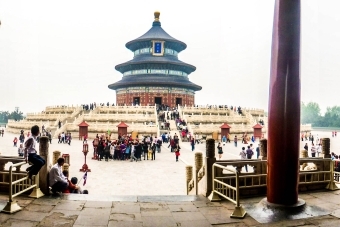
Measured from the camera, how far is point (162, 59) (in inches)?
2335

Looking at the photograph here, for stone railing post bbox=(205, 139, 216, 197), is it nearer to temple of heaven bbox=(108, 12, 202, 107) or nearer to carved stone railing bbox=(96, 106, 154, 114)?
carved stone railing bbox=(96, 106, 154, 114)

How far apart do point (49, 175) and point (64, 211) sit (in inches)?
67.2

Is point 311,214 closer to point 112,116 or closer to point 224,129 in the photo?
point 224,129

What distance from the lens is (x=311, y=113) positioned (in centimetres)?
12150

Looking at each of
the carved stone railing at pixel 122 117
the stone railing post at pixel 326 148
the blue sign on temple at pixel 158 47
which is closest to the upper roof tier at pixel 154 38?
the blue sign on temple at pixel 158 47

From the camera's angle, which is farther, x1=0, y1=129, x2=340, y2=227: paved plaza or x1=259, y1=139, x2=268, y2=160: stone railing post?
x1=259, y1=139, x2=268, y2=160: stone railing post

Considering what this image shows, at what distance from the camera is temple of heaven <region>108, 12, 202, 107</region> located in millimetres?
57344

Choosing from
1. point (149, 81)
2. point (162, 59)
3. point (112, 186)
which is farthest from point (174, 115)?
point (112, 186)

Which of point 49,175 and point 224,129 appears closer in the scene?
point 49,175

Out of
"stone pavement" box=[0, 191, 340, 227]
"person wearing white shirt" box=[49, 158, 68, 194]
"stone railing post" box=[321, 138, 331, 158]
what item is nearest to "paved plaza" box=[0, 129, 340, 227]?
"stone pavement" box=[0, 191, 340, 227]

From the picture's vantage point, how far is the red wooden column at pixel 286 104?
23.5ft

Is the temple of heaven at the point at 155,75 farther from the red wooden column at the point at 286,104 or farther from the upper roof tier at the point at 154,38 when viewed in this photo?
the red wooden column at the point at 286,104

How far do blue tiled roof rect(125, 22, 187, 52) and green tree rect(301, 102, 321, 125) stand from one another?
72395 mm

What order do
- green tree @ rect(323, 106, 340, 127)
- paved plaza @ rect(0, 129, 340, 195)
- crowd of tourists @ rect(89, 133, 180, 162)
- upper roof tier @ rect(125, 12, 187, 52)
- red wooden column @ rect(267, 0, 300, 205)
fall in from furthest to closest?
green tree @ rect(323, 106, 340, 127) → upper roof tier @ rect(125, 12, 187, 52) → crowd of tourists @ rect(89, 133, 180, 162) → paved plaza @ rect(0, 129, 340, 195) → red wooden column @ rect(267, 0, 300, 205)
